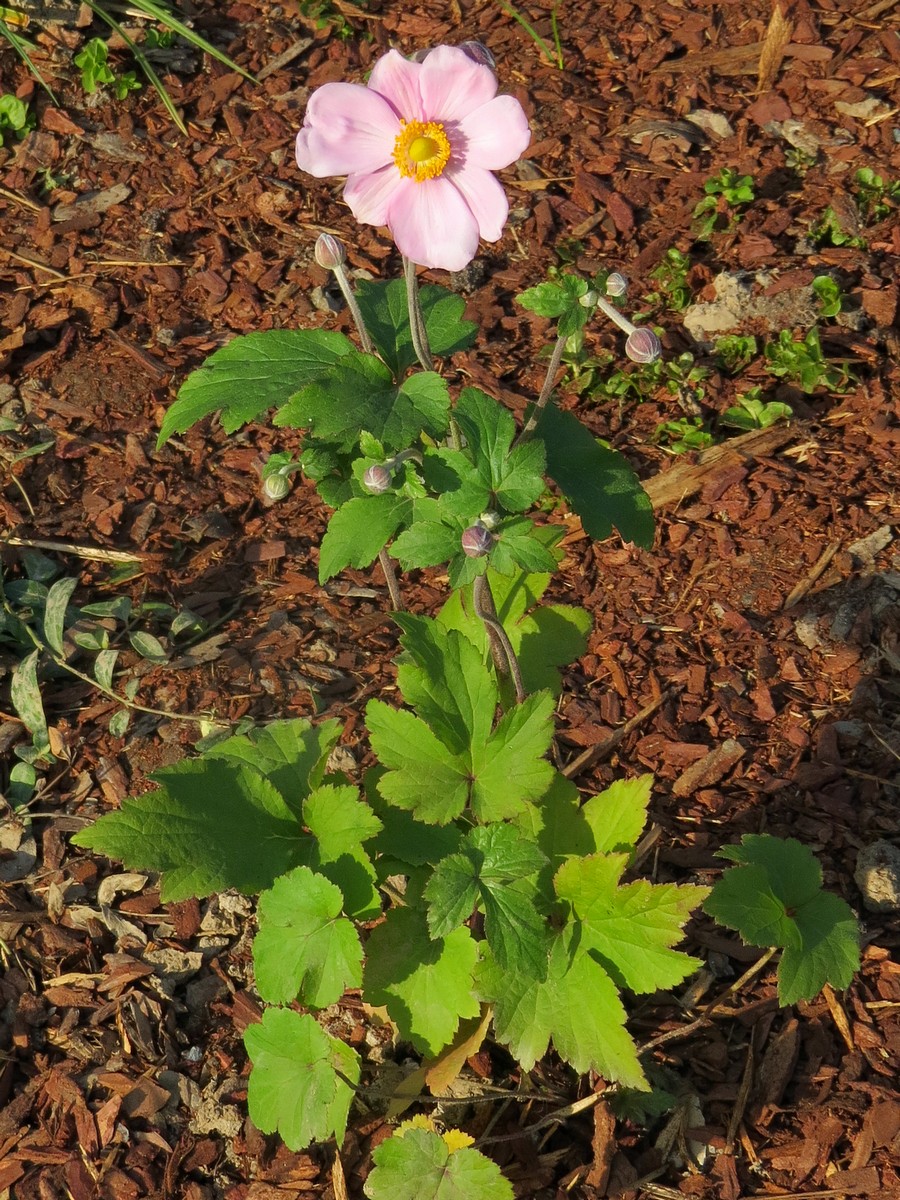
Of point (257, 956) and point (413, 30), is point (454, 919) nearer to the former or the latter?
point (257, 956)

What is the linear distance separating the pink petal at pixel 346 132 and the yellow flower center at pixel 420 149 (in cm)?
2

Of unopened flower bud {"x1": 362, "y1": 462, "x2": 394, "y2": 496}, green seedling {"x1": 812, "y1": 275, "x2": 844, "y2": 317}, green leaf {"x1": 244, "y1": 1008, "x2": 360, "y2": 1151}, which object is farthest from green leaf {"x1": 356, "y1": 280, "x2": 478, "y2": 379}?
green seedling {"x1": 812, "y1": 275, "x2": 844, "y2": 317}

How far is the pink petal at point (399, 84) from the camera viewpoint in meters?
1.92

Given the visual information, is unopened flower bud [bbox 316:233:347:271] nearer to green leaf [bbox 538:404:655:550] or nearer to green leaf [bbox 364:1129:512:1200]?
green leaf [bbox 538:404:655:550]

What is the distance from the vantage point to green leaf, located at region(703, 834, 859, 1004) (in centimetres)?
224

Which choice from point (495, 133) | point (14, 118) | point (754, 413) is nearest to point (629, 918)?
point (495, 133)

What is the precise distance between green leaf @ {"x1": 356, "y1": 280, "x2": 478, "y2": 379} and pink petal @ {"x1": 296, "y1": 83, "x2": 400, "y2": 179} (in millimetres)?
390

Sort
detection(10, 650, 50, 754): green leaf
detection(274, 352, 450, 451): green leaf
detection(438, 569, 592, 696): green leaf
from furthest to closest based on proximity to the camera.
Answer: detection(10, 650, 50, 754): green leaf, detection(438, 569, 592, 696): green leaf, detection(274, 352, 450, 451): green leaf

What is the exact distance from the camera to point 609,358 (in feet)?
12.3

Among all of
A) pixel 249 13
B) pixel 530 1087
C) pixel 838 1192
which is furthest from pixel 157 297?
pixel 838 1192

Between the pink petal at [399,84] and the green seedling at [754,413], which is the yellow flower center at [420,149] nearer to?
the pink petal at [399,84]

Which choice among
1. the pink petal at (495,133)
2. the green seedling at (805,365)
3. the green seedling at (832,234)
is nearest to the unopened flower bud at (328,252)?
the pink petal at (495,133)

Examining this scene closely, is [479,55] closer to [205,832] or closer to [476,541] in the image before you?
[476,541]

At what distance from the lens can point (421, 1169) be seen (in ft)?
7.18
